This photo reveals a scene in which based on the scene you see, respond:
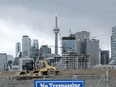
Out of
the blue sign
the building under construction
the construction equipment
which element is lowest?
the building under construction

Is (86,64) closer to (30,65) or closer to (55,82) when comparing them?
(30,65)

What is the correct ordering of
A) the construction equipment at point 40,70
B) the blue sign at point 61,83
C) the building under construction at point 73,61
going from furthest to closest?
the building under construction at point 73,61, the construction equipment at point 40,70, the blue sign at point 61,83

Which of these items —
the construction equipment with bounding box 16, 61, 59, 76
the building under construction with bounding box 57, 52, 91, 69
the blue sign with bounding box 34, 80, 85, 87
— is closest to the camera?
the blue sign with bounding box 34, 80, 85, 87

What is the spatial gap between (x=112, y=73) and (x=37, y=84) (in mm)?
31202

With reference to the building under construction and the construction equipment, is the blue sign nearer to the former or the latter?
the construction equipment

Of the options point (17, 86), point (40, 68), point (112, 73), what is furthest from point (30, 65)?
point (112, 73)

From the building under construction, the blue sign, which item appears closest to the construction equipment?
the blue sign

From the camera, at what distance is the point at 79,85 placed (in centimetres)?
402

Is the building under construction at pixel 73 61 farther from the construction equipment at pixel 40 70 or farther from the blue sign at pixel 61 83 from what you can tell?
the blue sign at pixel 61 83

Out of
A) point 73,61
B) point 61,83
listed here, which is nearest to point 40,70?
point 61,83

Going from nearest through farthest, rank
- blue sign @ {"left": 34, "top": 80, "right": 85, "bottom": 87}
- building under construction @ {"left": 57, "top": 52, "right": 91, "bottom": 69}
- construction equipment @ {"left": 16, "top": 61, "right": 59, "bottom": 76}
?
blue sign @ {"left": 34, "top": 80, "right": 85, "bottom": 87}
construction equipment @ {"left": 16, "top": 61, "right": 59, "bottom": 76}
building under construction @ {"left": 57, "top": 52, "right": 91, "bottom": 69}

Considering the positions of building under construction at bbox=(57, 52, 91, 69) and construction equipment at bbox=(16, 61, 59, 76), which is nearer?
construction equipment at bbox=(16, 61, 59, 76)

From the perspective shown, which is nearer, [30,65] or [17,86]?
[17,86]

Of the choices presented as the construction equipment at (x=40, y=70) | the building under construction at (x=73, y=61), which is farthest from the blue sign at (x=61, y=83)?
the building under construction at (x=73, y=61)
